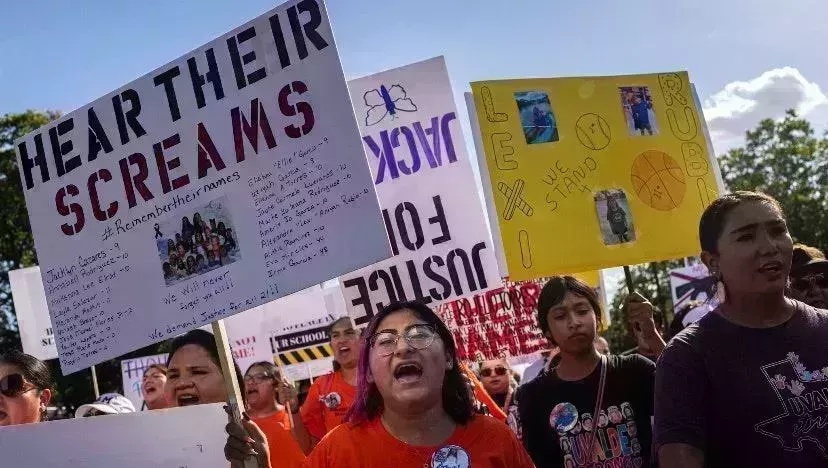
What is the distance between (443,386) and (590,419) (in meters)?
0.88

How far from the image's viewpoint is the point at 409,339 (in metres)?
2.73

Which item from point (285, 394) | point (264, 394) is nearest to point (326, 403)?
point (285, 394)

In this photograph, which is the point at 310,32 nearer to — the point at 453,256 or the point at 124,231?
the point at 124,231

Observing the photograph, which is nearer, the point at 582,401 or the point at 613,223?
the point at 582,401

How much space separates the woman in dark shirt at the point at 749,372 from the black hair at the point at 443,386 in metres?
0.65

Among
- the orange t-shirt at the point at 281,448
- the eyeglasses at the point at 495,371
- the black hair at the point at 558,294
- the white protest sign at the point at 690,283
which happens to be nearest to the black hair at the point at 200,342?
the orange t-shirt at the point at 281,448

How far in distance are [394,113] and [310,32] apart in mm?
1661

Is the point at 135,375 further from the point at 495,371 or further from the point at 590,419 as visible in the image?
the point at 590,419

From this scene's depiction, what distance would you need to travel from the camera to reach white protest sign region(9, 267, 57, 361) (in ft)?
30.2

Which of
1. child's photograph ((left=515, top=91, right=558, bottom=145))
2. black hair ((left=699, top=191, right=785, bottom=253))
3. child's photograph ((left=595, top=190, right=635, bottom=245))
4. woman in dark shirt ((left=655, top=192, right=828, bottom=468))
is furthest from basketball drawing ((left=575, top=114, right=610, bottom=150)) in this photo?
woman in dark shirt ((left=655, top=192, right=828, bottom=468))

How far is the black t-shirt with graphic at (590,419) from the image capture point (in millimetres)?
3414

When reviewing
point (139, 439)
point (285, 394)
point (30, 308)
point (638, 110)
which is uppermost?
point (30, 308)

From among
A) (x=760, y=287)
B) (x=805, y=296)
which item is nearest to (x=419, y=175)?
(x=805, y=296)

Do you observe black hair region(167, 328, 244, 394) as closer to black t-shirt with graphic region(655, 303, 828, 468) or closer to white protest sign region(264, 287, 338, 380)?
black t-shirt with graphic region(655, 303, 828, 468)
